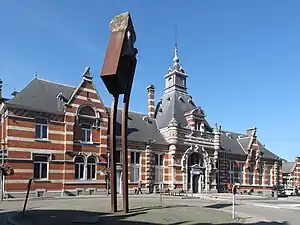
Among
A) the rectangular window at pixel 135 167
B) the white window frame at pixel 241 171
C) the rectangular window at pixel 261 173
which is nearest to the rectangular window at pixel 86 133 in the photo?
the rectangular window at pixel 135 167

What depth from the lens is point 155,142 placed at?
4078 cm

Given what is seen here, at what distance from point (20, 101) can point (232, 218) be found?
75.6ft

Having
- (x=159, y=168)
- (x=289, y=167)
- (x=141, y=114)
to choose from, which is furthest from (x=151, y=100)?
(x=289, y=167)

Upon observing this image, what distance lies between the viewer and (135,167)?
39.0 metres

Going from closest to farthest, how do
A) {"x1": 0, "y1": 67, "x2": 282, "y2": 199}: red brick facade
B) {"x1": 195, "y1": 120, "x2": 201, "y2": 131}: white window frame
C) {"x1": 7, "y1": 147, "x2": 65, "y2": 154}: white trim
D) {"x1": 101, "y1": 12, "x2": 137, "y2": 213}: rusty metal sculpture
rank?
{"x1": 101, "y1": 12, "x2": 137, "y2": 213}: rusty metal sculpture
{"x1": 7, "y1": 147, "x2": 65, "y2": 154}: white trim
{"x1": 0, "y1": 67, "x2": 282, "y2": 199}: red brick facade
{"x1": 195, "y1": 120, "x2": 201, "y2": 131}: white window frame

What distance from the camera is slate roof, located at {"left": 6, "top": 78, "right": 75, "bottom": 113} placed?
30984 millimetres

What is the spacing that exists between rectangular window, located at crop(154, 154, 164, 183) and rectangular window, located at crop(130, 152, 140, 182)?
2552 mm

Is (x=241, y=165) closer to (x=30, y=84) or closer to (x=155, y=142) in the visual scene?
(x=155, y=142)

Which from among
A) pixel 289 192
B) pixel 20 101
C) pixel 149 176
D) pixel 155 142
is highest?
pixel 20 101

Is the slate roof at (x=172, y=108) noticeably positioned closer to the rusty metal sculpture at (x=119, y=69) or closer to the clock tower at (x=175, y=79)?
the clock tower at (x=175, y=79)

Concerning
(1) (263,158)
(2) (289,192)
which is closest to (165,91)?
(1) (263,158)

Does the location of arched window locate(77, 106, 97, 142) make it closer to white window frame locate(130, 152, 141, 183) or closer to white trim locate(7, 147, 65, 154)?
white trim locate(7, 147, 65, 154)

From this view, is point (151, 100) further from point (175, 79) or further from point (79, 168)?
point (79, 168)

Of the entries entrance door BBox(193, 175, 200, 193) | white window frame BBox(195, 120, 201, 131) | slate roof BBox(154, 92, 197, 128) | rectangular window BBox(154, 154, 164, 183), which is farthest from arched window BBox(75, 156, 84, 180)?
white window frame BBox(195, 120, 201, 131)
